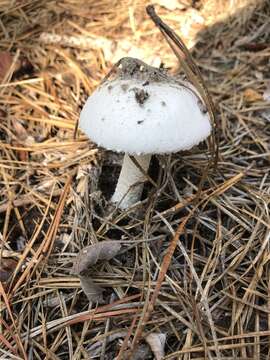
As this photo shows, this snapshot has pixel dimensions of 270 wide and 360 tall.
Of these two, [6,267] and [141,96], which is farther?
[6,267]

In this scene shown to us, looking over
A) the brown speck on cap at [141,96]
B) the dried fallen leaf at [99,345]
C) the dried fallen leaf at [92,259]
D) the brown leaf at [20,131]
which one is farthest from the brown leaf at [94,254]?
the brown leaf at [20,131]

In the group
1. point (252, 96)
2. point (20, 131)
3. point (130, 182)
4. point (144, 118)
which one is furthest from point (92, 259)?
point (252, 96)

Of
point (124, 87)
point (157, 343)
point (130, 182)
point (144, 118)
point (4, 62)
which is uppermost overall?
point (4, 62)

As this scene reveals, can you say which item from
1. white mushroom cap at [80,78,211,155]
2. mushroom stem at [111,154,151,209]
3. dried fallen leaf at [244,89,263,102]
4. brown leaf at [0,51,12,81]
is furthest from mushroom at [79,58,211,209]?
brown leaf at [0,51,12,81]

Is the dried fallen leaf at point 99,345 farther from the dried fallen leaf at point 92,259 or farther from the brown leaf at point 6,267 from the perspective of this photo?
the brown leaf at point 6,267

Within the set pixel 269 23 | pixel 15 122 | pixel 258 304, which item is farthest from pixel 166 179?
pixel 269 23

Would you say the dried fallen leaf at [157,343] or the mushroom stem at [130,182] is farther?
the mushroom stem at [130,182]

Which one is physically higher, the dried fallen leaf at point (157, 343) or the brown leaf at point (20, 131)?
the brown leaf at point (20, 131)

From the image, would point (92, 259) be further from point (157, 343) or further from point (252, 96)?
point (252, 96)
